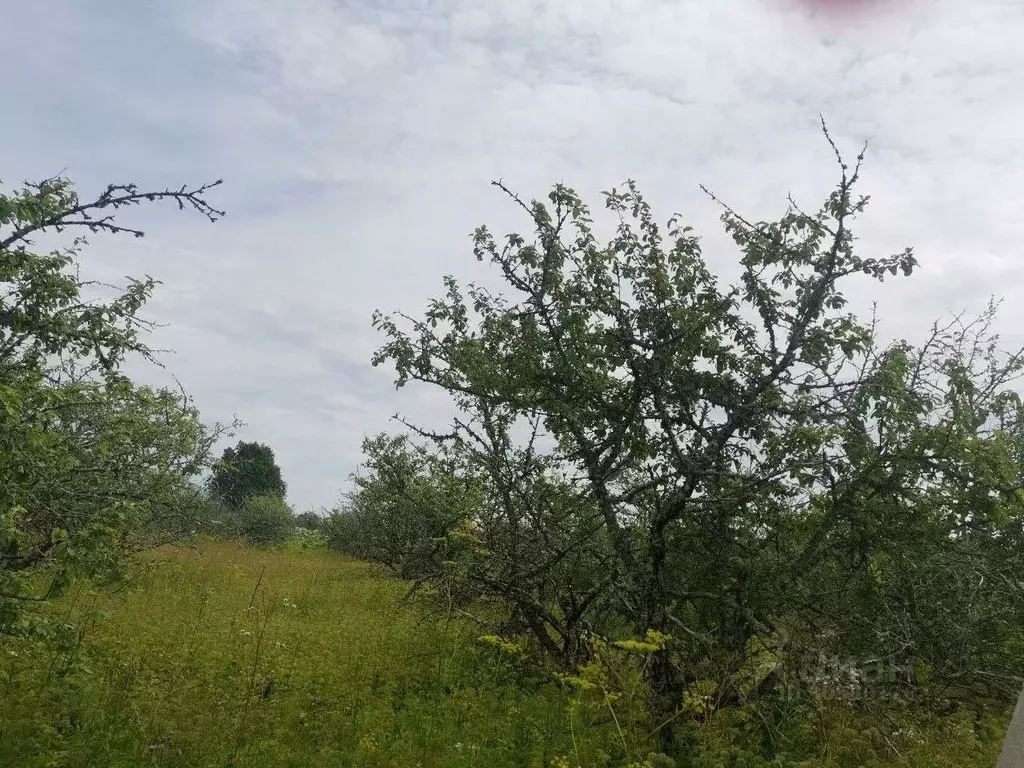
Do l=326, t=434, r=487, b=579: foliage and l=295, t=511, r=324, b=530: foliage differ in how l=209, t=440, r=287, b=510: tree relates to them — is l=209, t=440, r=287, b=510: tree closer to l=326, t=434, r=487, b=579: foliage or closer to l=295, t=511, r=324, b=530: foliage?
l=295, t=511, r=324, b=530: foliage

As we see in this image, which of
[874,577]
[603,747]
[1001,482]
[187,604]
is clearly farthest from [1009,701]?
[187,604]

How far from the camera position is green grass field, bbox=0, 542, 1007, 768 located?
5582 millimetres

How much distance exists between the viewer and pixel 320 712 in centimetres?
673

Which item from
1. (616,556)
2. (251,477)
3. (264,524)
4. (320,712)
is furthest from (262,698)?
(251,477)

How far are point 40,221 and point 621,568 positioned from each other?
576 centimetres

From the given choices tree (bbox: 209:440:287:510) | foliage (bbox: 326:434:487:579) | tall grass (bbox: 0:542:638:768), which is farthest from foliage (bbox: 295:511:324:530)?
tall grass (bbox: 0:542:638:768)

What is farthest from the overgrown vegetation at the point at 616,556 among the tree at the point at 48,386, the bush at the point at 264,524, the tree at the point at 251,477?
the tree at the point at 251,477

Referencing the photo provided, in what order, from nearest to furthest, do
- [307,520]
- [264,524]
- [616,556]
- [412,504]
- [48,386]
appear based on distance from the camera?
[48,386], [616,556], [412,504], [264,524], [307,520]

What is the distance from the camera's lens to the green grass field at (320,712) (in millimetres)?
5582

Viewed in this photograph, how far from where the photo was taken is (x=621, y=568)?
7410 mm

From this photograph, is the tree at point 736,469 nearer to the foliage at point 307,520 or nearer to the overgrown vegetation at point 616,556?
the overgrown vegetation at point 616,556

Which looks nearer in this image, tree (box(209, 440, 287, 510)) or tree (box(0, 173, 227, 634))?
tree (box(0, 173, 227, 634))

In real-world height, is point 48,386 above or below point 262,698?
above

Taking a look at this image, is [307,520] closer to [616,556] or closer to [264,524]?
[264,524]
